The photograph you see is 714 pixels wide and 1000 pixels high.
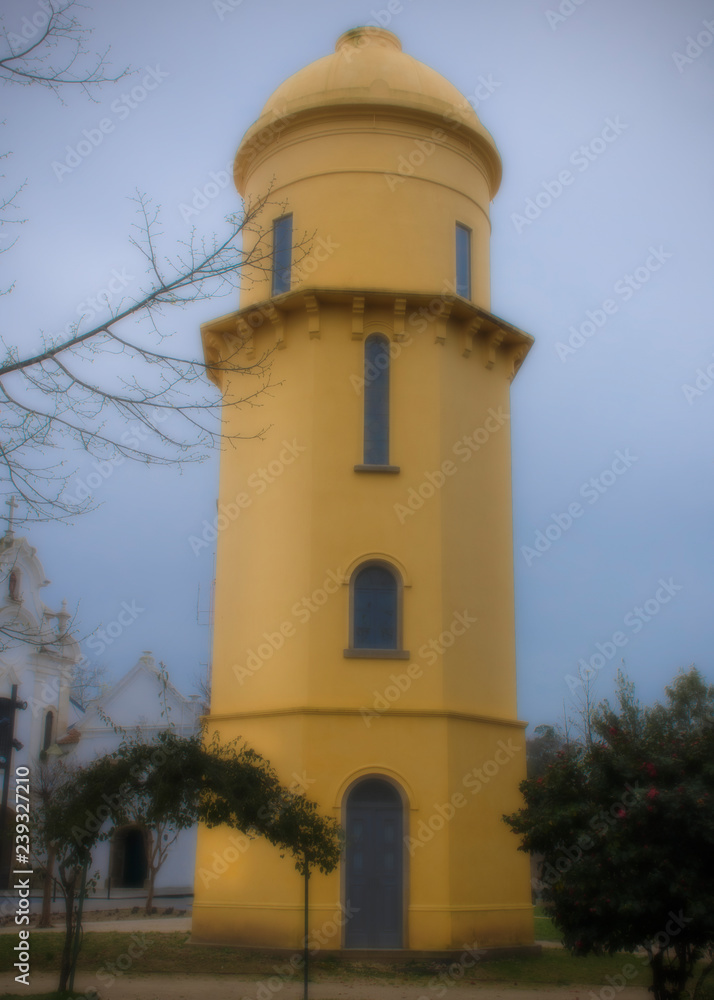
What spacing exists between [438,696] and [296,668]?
245cm

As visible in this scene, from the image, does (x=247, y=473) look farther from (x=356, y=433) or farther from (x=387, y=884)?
(x=387, y=884)

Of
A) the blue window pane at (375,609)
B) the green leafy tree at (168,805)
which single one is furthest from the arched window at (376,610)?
the green leafy tree at (168,805)

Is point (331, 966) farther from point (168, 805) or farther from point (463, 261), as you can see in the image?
point (463, 261)

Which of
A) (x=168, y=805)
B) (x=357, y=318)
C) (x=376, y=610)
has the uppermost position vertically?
(x=357, y=318)

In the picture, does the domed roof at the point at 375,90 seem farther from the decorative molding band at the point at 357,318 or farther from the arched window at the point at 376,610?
the arched window at the point at 376,610

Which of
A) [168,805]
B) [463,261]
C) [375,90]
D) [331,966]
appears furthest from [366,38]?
[331,966]

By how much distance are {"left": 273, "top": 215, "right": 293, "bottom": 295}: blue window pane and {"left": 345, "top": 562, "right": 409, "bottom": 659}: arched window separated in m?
6.09

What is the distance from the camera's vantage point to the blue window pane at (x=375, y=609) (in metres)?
17.8

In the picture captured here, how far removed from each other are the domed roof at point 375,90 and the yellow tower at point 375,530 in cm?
7

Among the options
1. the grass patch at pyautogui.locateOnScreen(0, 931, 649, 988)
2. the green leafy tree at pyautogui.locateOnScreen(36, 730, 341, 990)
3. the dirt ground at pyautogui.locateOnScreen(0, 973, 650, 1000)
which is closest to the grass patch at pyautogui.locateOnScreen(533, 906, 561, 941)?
the grass patch at pyautogui.locateOnScreen(0, 931, 649, 988)

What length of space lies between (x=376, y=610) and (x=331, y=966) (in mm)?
5680

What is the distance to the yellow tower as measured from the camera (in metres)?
16.8

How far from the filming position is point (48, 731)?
124 ft

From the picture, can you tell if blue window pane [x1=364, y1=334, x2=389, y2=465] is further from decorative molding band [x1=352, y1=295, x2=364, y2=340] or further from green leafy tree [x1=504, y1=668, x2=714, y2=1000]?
green leafy tree [x1=504, y1=668, x2=714, y2=1000]
